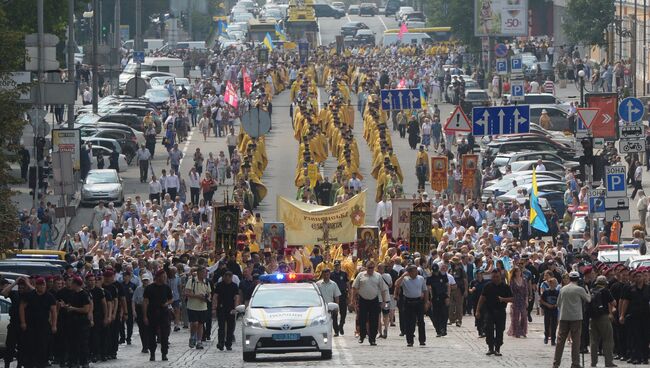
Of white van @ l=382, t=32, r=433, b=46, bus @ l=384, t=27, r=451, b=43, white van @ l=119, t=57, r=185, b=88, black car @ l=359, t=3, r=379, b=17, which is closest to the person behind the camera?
white van @ l=119, t=57, r=185, b=88

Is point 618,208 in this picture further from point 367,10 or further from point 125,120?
point 367,10

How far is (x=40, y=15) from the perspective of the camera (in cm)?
5097

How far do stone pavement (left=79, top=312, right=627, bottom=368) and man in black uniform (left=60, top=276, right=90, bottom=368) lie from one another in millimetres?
691

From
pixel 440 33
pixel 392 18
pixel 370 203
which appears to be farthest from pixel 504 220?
pixel 392 18

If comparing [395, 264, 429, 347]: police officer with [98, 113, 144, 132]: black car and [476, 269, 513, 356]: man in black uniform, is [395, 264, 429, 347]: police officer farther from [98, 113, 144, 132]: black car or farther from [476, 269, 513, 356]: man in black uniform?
[98, 113, 144, 132]: black car

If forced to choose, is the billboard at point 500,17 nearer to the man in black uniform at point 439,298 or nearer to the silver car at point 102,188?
the silver car at point 102,188

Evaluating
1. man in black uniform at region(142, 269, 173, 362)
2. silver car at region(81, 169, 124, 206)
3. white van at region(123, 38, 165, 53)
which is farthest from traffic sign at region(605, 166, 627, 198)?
white van at region(123, 38, 165, 53)

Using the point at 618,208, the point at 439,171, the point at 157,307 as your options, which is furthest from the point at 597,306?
the point at 439,171

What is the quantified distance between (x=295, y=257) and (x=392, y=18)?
122 metres

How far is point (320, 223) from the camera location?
132 feet

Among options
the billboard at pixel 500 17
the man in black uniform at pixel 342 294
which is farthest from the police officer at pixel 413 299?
the billboard at pixel 500 17

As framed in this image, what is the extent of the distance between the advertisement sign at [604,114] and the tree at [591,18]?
32964 mm

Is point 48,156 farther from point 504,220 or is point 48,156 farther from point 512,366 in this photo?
point 512,366

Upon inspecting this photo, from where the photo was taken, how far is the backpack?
2777cm
